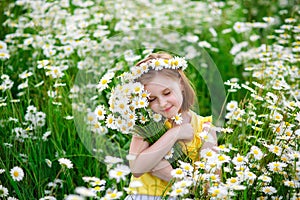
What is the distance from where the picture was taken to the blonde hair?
56.7 inches

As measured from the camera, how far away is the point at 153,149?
1.46 metres

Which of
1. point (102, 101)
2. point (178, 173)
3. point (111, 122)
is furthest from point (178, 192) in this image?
point (102, 101)

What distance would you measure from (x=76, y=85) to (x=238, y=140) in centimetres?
75

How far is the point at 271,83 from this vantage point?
212cm

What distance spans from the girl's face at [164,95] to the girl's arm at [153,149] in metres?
0.06

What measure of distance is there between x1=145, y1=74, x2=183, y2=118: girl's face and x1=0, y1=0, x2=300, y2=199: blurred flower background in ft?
0.54

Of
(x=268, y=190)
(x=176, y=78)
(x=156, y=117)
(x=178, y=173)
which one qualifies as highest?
(x=176, y=78)

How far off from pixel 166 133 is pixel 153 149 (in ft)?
0.20

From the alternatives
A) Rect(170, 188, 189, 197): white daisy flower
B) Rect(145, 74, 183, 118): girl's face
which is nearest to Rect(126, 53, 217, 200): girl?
Rect(145, 74, 183, 118): girl's face

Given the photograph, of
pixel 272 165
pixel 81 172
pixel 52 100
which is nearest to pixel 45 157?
pixel 81 172

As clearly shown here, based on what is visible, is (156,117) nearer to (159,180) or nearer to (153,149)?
(153,149)

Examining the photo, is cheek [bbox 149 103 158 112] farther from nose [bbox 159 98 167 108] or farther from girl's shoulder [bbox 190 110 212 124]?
girl's shoulder [bbox 190 110 212 124]

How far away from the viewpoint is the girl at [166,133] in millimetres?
1438

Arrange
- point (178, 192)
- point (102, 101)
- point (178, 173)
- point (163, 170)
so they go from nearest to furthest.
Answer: point (178, 192) < point (178, 173) < point (163, 170) < point (102, 101)
